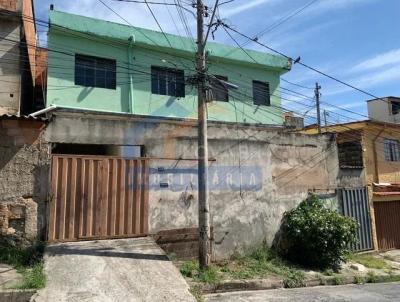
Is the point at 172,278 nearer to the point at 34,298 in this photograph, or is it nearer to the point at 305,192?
the point at 34,298

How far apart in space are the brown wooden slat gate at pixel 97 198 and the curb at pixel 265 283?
219cm

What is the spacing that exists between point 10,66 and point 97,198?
4.76 meters

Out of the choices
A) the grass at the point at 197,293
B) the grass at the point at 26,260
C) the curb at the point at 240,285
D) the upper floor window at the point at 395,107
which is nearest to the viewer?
the grass at the point at 26,260

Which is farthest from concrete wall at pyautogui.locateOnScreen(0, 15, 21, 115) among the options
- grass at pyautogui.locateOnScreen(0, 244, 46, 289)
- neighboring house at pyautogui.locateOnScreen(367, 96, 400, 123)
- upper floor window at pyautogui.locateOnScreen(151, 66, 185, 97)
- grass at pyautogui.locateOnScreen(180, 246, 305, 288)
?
neighboring house at pyautogui.locateOnScreen(367, 96, 400, 123)

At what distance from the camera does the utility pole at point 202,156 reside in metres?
9.26

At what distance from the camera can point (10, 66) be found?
11.4 meters

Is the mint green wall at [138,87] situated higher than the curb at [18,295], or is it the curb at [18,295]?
the mint green wall at [138,87]

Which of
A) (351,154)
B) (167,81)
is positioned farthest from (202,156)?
(351,154)

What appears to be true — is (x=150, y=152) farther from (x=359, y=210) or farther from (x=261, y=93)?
(x=261, y=93)

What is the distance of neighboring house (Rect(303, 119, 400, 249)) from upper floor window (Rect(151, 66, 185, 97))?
263 inches

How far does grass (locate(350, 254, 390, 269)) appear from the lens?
12883mm

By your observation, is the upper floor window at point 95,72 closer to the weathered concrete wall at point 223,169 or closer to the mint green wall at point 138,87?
the mint green wall at point 138,87

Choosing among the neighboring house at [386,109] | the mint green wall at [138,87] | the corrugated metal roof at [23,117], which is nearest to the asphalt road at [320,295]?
the corrugated metal roof at [23,117]

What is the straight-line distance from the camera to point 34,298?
21.1ft
